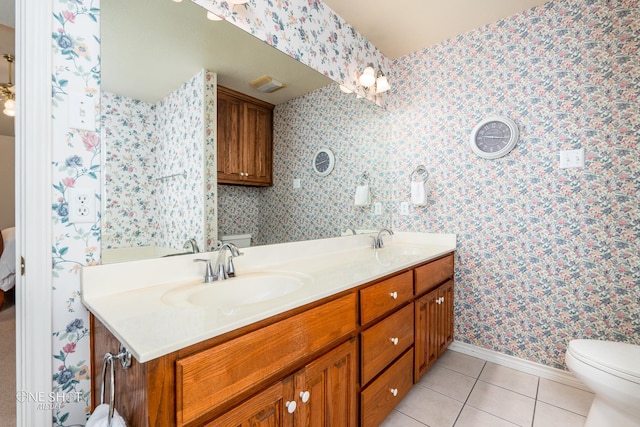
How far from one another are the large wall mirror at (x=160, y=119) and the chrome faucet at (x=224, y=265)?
116 mm

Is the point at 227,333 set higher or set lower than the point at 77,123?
lower

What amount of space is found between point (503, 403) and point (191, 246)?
72.8 inches

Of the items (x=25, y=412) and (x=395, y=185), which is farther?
(x=395, y=185)

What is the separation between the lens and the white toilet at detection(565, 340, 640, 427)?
1.13 meters

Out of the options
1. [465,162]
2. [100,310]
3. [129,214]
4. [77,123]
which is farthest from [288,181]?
[465,162]

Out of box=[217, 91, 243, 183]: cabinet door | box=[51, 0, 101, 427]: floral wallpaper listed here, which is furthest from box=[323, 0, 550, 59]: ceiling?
box=[51, 0, 101, 427]: floral wallpaper

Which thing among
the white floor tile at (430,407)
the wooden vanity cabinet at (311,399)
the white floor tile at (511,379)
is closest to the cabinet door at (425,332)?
the white floor tile at (430,407)

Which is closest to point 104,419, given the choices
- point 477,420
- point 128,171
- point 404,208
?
point 128,171

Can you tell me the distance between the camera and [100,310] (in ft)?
2.72

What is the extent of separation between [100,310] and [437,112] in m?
2.33

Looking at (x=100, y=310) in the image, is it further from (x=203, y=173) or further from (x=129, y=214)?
(x=203, y=173)

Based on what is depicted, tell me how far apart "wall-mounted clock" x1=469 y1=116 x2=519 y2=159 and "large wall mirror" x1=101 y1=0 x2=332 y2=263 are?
5.30ft

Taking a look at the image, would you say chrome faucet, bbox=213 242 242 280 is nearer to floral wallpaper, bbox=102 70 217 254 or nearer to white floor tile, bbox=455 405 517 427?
floral wallpaper, bbox=102 70 217 254

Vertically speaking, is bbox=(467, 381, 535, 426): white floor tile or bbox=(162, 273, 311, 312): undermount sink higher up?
bbox=(162, 273, 311, 312): undermount sink
